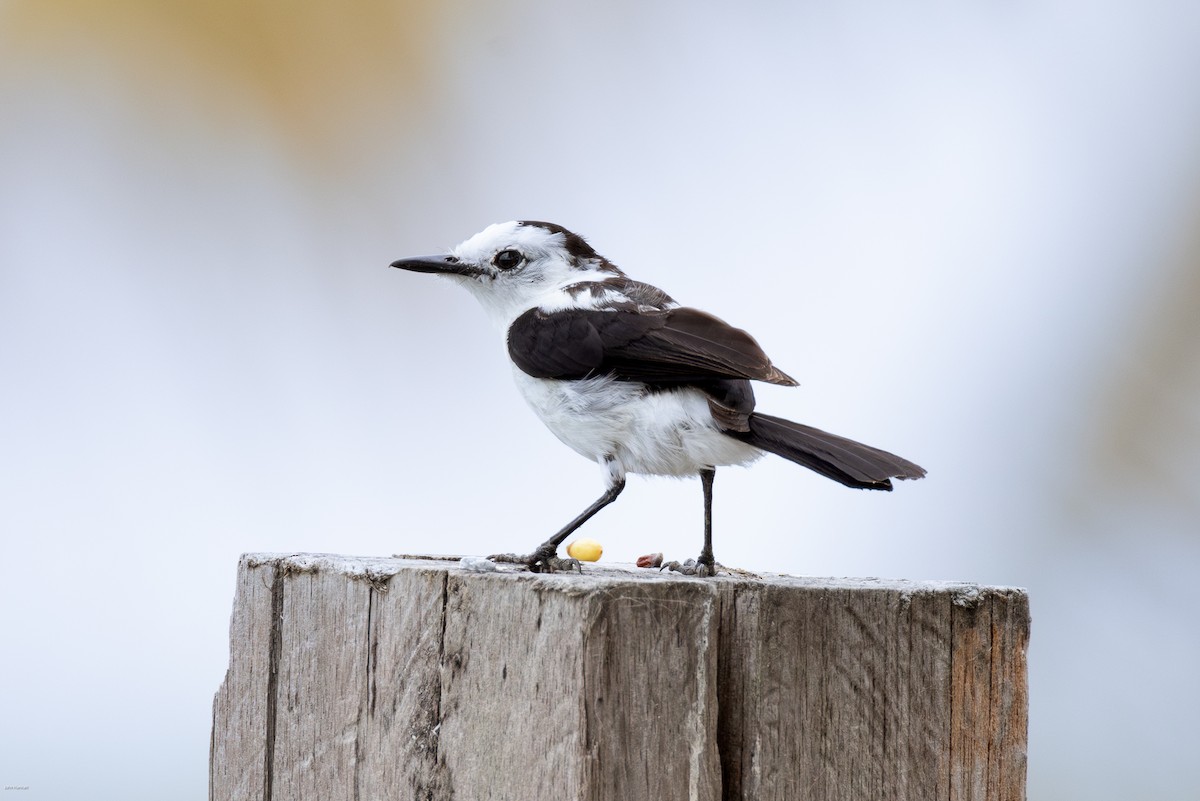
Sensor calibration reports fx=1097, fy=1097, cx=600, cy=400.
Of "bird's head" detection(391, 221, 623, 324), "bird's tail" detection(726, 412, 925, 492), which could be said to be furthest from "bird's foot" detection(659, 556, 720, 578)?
"bird's head" detection(391, 221, 623, 324)

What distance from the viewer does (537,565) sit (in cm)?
246

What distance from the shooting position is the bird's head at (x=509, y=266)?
11.7 ft

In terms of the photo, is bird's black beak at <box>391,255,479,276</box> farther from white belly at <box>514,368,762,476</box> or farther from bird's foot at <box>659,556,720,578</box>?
bird's foot at <box>659,556,720,578</box>

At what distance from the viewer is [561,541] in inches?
105

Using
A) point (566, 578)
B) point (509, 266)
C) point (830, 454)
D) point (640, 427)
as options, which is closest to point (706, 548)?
point (640, 427)

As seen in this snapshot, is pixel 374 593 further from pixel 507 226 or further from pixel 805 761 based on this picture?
pixel 507 226

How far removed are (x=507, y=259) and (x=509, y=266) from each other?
2cm

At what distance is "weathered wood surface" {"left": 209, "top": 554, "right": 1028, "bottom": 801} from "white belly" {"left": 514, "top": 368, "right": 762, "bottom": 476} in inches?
24.5

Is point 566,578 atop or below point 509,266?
below

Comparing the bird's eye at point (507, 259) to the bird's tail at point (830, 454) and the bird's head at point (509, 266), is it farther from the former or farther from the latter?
the bird's tail at point (830, 454)

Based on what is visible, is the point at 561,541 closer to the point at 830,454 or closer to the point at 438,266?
the point at 830,454

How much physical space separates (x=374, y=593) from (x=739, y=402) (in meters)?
1.06

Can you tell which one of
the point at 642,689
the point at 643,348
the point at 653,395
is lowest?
the point at 642,689

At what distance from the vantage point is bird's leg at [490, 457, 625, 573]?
2.50 metres
